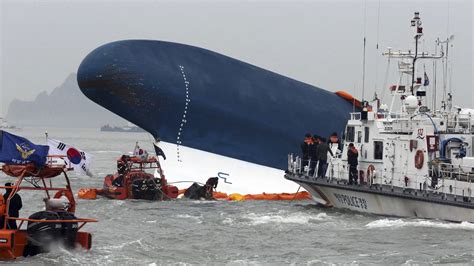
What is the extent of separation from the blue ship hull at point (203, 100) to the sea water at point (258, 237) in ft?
18.6

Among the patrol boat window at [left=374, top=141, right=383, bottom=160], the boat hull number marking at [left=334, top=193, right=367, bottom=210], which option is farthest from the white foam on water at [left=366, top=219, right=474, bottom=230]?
the patrol boat window at [left=374, top=141, right=383, bottom=160]

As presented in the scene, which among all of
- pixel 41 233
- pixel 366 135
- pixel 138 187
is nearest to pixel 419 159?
pixel 366 135

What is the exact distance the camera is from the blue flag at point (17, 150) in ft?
63.3

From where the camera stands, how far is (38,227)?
1912cm

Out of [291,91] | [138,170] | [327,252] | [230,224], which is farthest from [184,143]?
[327,252]

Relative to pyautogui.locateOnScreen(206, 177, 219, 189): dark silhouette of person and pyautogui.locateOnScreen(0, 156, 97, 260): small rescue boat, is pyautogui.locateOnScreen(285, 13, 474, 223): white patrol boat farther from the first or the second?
pyautogui.locateOnScreen(0, 156, 97, 260): small rescue boat

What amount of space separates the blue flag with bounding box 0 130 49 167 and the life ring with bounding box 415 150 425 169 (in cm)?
1127

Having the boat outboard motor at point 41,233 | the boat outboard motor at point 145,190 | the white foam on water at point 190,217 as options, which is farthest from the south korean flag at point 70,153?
the boat outboard motor at point 145,190

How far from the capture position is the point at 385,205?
86.8 ft

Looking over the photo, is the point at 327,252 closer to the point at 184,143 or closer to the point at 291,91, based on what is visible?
the point at 184,143

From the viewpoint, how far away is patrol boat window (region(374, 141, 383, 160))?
93.4 feet

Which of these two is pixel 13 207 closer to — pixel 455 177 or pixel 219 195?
pixel 455 177

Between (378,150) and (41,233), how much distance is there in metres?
12.5

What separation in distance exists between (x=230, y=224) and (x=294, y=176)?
16.3ft
